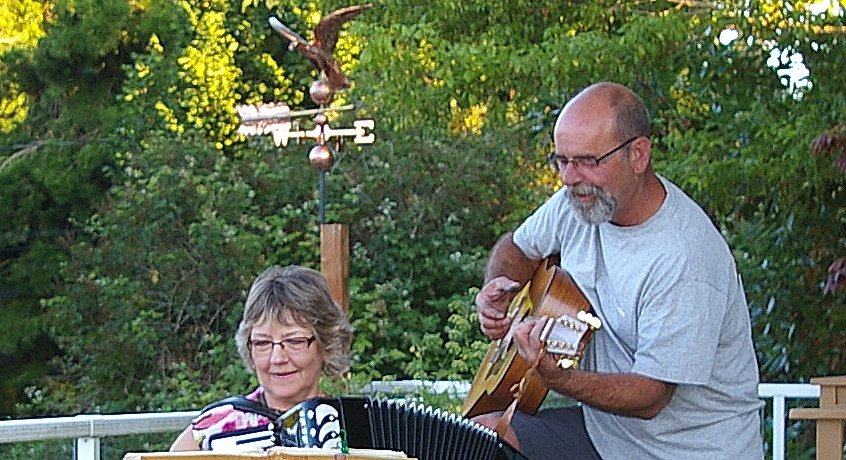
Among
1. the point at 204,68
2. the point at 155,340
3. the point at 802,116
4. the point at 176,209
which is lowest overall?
the point at 155,340

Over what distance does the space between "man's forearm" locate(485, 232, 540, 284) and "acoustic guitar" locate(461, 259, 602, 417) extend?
3cm

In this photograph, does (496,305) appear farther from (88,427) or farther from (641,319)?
(88,427)

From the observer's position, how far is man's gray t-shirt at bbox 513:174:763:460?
2518 millimetres

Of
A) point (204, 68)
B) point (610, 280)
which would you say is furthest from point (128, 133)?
point (610, 280)

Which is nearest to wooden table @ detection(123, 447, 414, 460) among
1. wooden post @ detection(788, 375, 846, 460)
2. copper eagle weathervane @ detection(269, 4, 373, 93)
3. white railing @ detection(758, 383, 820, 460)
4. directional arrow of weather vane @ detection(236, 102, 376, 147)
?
wooden post @ detection(788, 375, 846, 460)

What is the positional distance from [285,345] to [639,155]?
2.35ft

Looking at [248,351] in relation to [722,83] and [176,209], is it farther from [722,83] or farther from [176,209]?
[176,209]

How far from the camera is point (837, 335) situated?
5.70 metres

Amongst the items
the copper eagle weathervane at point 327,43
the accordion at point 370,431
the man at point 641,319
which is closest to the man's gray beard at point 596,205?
the man at point 641,319

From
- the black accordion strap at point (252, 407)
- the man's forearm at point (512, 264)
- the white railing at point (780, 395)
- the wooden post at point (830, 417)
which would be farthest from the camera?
the white railing at point (780, 395)

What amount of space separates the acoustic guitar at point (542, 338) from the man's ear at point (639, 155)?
0.24 metres

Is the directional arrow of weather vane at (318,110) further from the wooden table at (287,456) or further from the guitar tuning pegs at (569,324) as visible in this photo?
the wooden table at (287,456)

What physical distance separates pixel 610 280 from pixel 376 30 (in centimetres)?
398

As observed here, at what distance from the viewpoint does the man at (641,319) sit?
2510 mm
